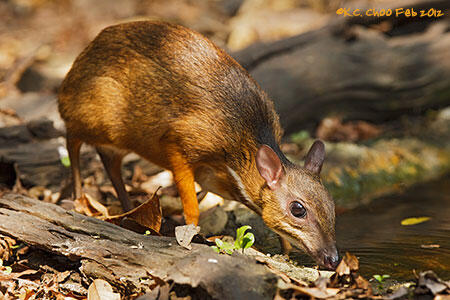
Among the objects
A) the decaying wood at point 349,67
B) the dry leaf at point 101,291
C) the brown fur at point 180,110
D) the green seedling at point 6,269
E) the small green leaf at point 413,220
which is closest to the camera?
the dry leaf at point 101,291

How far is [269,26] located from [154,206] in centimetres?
1006

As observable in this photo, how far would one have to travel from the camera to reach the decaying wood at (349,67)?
9.13 meters

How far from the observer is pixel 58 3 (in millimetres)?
15938

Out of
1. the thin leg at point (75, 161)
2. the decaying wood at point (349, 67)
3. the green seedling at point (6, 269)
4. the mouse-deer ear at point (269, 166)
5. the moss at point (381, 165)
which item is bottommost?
the green seedling at point (6, 269)

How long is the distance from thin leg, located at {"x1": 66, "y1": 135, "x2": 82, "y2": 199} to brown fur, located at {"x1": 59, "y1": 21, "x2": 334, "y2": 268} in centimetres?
15

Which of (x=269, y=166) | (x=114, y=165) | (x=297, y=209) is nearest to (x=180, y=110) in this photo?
(x=269, y=166)

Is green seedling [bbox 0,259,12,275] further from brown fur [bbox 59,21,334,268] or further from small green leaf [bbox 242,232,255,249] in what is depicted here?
small green leaf [bbox 242,232,255,249]

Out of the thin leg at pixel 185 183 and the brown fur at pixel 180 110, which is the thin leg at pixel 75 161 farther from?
the thin leg at pixel 185 183

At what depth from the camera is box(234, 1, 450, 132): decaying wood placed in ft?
30.0

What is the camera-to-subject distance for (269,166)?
4.80m

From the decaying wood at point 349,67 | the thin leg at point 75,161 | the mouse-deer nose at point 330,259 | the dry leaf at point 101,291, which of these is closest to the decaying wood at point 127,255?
the dry leaf at point 101,291

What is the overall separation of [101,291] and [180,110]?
6.98 feet

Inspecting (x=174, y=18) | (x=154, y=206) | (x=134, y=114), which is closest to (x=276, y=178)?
(x=154, y=206)

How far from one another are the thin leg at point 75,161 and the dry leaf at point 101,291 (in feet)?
7.56
